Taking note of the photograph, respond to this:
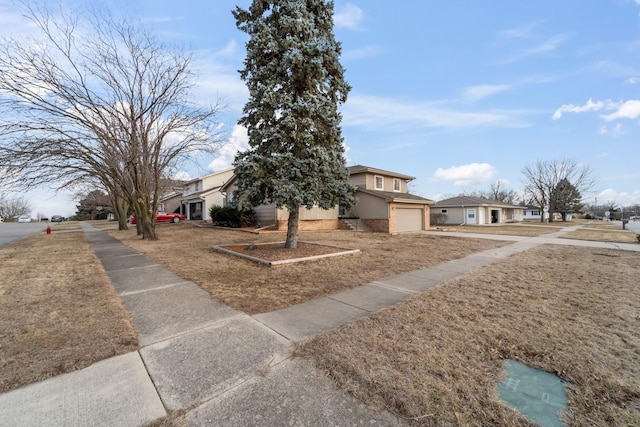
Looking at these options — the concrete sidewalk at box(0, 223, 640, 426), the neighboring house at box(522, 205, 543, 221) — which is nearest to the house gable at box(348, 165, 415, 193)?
the concrete sidewalk at box(0, 223, 640, 426)

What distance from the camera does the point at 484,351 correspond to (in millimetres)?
2904

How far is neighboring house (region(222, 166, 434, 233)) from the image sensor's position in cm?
1792

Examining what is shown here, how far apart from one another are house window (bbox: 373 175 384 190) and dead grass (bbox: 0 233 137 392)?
17.5 metres

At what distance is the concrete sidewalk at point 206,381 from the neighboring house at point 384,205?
13.6m

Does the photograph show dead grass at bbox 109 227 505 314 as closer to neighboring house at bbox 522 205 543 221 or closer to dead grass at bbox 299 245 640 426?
dead grass at bbox 299 245 640 426

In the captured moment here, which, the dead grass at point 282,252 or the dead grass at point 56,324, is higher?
the dead grass at point 282,252

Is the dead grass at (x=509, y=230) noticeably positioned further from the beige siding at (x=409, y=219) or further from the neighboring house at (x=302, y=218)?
the neighboring house at (x=302, y=218)

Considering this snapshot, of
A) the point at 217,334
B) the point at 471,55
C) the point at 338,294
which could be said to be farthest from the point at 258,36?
the point at 471,55

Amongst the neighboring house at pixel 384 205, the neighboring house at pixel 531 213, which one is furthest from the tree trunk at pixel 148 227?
the neighboring house at pixel 531 213

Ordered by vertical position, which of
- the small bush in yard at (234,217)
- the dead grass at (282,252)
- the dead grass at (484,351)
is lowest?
the dead grass at (484,351)

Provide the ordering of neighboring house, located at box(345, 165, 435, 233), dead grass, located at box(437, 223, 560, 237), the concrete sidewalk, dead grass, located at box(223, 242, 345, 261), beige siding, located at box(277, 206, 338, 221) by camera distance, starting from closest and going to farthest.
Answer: the concrete sidewalk, dead grass, located at box(223, 242, 345, 261), beige siding, located at box(277, 206, 338, 221), neighboring house, located at box(345, 165, 435, 233), dead grass, located at box(437, 223, 560, 237)

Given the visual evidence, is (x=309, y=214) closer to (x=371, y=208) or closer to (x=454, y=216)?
(x=371, y=208)

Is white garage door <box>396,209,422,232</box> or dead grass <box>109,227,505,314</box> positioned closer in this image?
dead grass <box>109,227,505,314</box>

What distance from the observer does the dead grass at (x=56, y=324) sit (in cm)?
265
